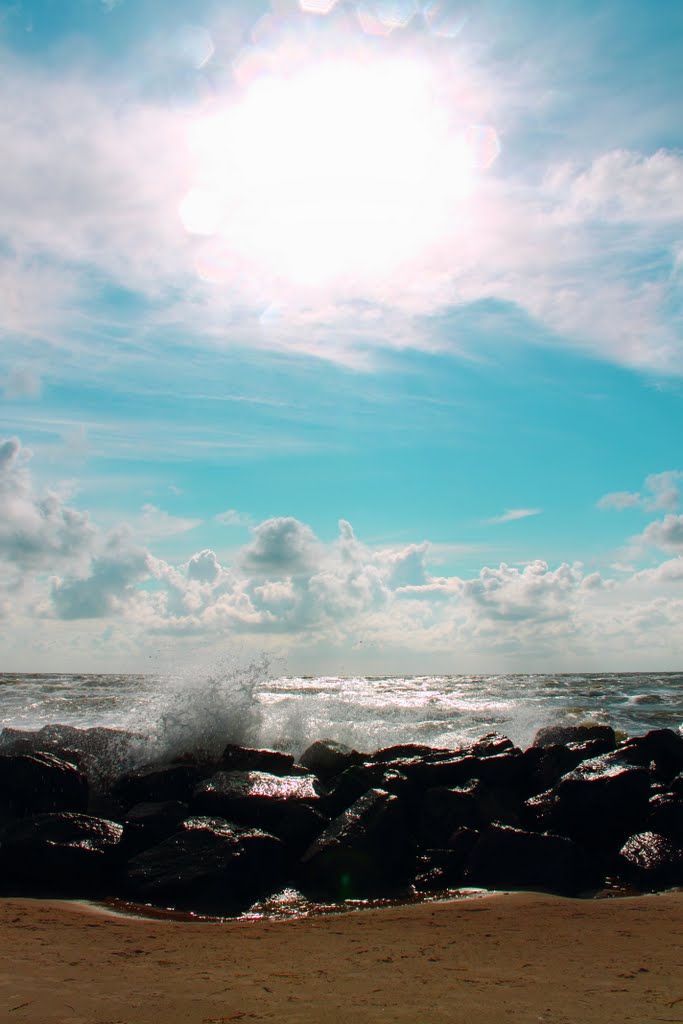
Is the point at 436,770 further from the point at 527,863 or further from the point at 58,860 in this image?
the point at 58,860

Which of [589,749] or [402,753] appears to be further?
[402,753]

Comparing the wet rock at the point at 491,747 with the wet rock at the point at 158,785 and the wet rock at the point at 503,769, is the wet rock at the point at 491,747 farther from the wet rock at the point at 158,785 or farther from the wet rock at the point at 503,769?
the wet rock at the point at 158,785

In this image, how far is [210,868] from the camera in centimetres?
710

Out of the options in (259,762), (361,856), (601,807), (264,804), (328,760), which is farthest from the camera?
(328,760)

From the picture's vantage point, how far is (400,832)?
8102mm

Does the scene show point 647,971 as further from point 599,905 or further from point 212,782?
point 212,782

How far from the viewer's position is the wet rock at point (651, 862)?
7453 mm

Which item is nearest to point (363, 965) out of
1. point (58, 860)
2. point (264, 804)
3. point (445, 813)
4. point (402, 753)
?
point (58, 860)

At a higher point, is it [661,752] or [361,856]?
[661,752]

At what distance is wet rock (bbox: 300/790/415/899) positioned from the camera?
24.2ft

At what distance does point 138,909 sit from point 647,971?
4.37 metres

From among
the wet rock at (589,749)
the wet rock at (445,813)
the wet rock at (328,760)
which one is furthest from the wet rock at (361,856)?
the wet rock at (589,749)

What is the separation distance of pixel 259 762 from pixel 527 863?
15.2 feet

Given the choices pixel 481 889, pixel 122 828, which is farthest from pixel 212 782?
pixel 481 889
